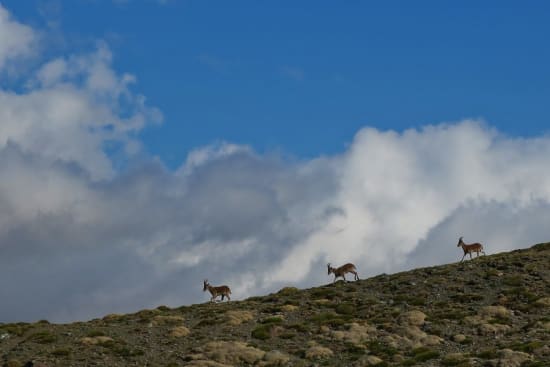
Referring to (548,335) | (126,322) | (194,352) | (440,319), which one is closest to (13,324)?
(126,322)

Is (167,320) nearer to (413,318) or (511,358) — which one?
(413,318)

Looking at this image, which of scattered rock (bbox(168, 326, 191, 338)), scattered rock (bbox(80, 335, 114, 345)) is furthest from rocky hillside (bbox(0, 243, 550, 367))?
scattered rock (bbox(168, 326, 191, 338))

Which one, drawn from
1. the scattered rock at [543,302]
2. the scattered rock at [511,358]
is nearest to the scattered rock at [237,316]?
the scattered rock at [511,358]

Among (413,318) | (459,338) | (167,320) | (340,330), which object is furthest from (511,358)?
(167,320)

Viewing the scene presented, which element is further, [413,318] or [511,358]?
[413,318]

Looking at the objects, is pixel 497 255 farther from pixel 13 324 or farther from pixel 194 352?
pixel 13 324

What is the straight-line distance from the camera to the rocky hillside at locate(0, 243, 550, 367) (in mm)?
46281

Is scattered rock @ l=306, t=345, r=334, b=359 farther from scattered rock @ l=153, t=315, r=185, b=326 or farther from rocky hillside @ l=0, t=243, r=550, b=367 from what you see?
scattered rock @ l=153, t=315, r=185, b=326

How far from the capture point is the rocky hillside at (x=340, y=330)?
152 feet

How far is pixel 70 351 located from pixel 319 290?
85.0 ft

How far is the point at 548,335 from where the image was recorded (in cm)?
4953

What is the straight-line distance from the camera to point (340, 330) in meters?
52.6

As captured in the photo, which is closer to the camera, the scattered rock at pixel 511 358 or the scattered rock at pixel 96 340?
the scattered rock at pixel 511 358

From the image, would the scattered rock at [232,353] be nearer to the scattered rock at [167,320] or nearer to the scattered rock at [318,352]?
the scattered rock at [318,352]
